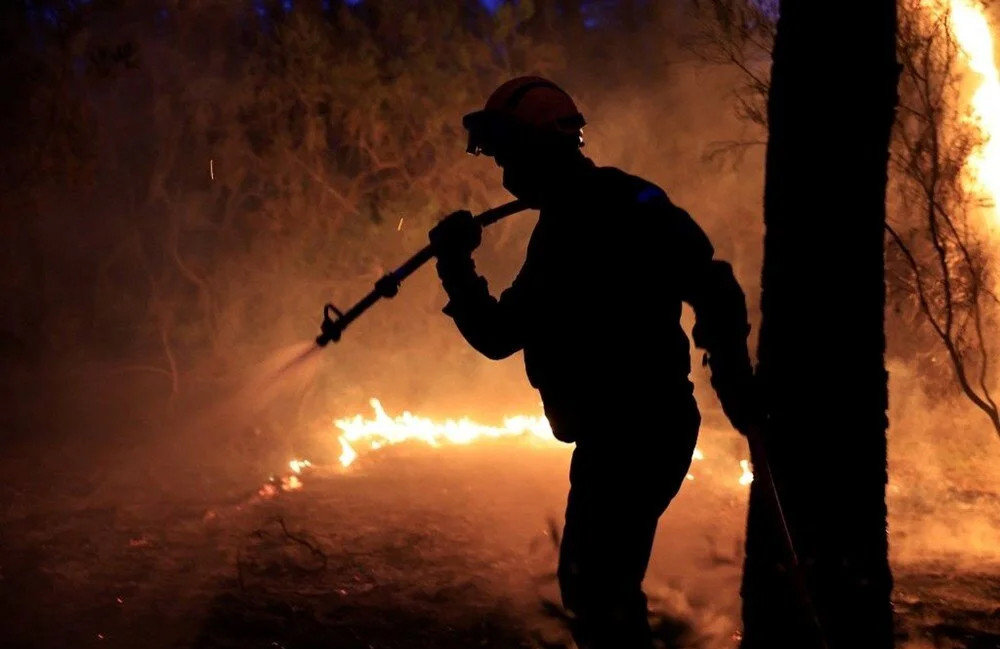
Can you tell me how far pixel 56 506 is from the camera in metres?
7.30

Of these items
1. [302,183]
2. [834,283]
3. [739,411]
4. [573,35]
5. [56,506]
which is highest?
[573,35]

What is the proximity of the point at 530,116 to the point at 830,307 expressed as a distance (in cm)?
138

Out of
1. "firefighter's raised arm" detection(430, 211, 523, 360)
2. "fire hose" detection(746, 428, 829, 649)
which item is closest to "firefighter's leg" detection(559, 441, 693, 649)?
"fire hose" detection(746, 428, 829, 649)

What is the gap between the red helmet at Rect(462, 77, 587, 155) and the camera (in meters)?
3.08

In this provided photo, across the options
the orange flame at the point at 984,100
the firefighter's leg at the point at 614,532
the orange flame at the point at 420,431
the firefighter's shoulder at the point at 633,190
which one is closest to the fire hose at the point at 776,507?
the firefighter's leg at the point at 614,532

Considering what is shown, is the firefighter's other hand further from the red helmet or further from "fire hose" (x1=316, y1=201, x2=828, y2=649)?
the red helmet

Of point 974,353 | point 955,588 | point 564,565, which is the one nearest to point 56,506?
point 564,565

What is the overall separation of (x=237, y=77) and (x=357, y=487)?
6424 mm

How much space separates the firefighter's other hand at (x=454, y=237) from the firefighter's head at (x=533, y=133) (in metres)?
0.24

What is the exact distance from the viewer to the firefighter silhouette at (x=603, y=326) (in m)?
2.93

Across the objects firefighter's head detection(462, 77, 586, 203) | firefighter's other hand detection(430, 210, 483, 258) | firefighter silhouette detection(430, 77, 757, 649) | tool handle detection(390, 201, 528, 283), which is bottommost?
firefighter silhouette detection(430, 77, 757, 649)

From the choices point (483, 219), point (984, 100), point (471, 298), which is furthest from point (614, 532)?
point (984, 100)

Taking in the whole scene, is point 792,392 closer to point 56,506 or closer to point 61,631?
point 61,631

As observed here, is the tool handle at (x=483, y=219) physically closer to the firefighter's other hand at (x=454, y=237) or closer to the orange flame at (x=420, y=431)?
the firefighter's other hand at (x=454, y=237)
